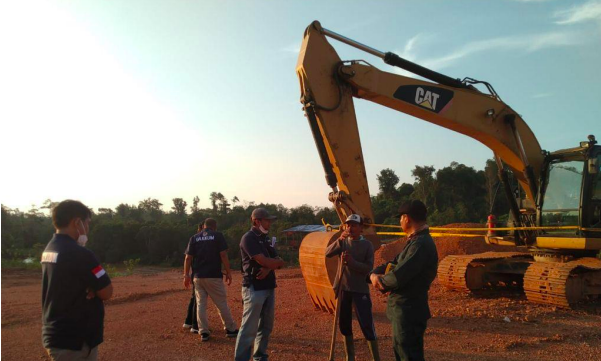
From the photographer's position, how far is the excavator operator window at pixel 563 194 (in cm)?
901

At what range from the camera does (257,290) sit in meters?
5.21

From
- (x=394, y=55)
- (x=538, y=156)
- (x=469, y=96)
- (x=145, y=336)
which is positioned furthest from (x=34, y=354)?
(x=538, y=156)

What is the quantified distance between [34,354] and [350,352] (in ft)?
15.0

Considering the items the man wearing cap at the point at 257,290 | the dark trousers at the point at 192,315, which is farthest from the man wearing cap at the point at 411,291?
the dark trousers at the point at 192,315

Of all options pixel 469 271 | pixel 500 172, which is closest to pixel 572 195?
pixel 500 172

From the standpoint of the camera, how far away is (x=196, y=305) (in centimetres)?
759

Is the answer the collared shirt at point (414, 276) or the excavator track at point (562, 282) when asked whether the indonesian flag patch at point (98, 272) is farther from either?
the excavator track at point (562, 282)

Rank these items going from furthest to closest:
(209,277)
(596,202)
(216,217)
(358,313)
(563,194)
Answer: (216,217) → (563,194) → (596,202) → (209,277) → (358,313)

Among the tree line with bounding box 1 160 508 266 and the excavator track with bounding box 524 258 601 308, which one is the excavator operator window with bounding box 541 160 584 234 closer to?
the excavator track with bounding box 524 258 601 308

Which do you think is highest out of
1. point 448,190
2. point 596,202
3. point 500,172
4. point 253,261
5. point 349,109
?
point 448,190

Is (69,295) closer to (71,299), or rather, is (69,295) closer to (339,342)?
(71,299)

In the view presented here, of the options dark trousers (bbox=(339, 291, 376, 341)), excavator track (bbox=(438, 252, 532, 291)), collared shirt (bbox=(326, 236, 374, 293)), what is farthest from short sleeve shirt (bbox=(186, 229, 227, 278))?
excavator track (bbox=(438, 252, 532, 291))

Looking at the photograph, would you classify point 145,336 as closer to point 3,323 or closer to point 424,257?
point 3,323

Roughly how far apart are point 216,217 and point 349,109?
1320 inches
